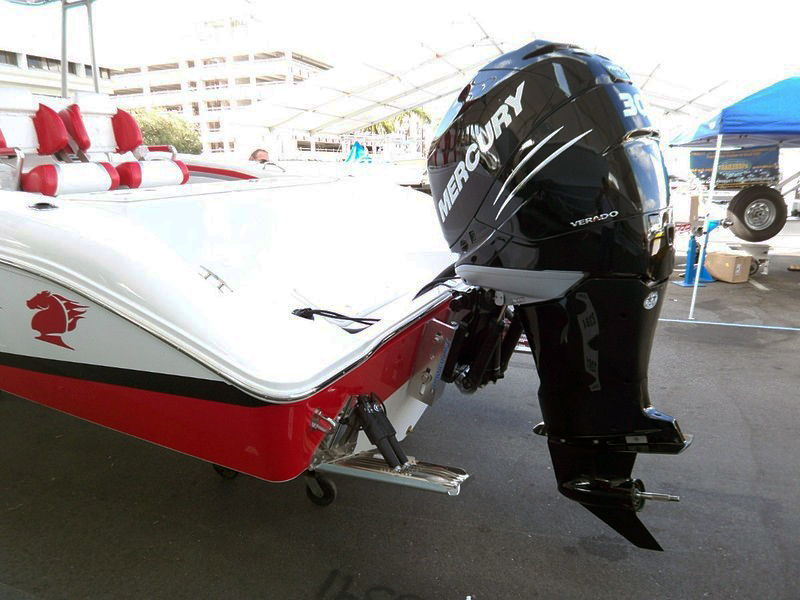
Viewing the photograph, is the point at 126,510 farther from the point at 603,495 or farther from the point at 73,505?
the point at 603,495

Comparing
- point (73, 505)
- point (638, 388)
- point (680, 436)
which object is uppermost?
point (638, 388)

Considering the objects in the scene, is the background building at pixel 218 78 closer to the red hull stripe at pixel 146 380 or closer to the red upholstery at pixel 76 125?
the red upholstery at pixel 76 125

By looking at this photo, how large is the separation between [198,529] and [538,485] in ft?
4.57

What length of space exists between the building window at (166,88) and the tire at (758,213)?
1573 inches

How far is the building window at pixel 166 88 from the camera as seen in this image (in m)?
38.8

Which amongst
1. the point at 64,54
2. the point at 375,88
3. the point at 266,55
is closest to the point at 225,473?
the point at 64,54

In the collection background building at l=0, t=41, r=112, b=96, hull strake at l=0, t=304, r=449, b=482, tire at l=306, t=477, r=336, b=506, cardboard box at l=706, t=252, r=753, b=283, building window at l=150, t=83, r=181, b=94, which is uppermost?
building window at l=150, t=83, r=181, b=94

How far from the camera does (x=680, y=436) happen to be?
1.41 meters

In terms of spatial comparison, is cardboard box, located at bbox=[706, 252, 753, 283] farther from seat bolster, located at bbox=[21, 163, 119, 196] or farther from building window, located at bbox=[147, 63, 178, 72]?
building window, located at bbox=[147, 63, 178, 72]

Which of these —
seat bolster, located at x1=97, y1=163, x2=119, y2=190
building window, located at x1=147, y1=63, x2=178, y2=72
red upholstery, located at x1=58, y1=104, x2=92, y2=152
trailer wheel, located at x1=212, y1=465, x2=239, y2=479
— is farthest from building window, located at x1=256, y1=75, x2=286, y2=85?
trailer wheel, located at x1=212, y1=465, x2=239, y2=479

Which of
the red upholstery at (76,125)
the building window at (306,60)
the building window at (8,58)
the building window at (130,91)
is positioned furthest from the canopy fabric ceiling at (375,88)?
the building window at (130,91)

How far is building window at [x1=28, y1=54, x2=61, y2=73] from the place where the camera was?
4.14 metres

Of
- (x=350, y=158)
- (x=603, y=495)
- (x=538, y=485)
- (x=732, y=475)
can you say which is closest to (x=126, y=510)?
(x=538, y=485)

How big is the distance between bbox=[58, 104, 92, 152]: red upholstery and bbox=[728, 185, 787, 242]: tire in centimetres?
670
